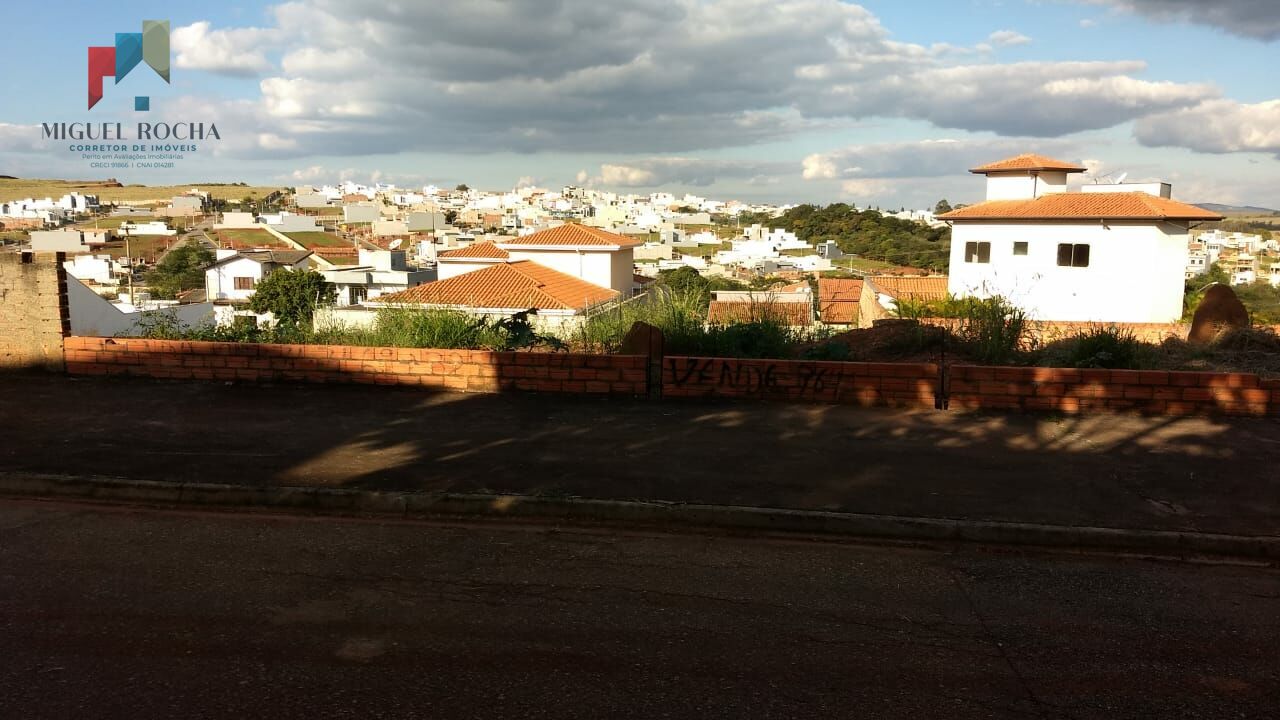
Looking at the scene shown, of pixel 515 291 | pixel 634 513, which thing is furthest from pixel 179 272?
pixel 634 513

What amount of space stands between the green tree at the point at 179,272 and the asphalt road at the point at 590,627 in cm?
6433

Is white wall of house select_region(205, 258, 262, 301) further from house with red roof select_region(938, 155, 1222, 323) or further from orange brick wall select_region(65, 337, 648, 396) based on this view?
orange brick wall select_region(65, 337, 648, 396)

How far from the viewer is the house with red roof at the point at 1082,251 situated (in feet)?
111

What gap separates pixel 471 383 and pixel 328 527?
3949 millimetres

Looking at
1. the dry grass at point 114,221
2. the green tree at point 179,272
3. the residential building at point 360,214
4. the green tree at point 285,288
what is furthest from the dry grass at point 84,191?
the green tree at point 285,288

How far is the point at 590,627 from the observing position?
14.4 ft

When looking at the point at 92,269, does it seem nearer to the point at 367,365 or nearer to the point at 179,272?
the point at 179,272

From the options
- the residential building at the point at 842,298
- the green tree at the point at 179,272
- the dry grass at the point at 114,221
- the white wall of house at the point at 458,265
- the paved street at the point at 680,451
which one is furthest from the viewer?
the dry grass at the point at 114,221

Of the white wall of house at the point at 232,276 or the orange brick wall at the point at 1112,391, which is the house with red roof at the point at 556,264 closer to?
the orange brick wall at the point at 1112,391

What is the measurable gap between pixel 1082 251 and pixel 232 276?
188 ft

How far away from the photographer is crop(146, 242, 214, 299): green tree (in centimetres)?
6906

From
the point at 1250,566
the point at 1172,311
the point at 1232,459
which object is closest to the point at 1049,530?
the point at 1250,566

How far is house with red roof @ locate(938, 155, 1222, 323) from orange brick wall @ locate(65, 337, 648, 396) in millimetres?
26346

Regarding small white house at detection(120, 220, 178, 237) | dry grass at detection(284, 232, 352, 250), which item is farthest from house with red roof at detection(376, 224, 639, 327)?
small white house at detection(120, 220, 178, 237)
